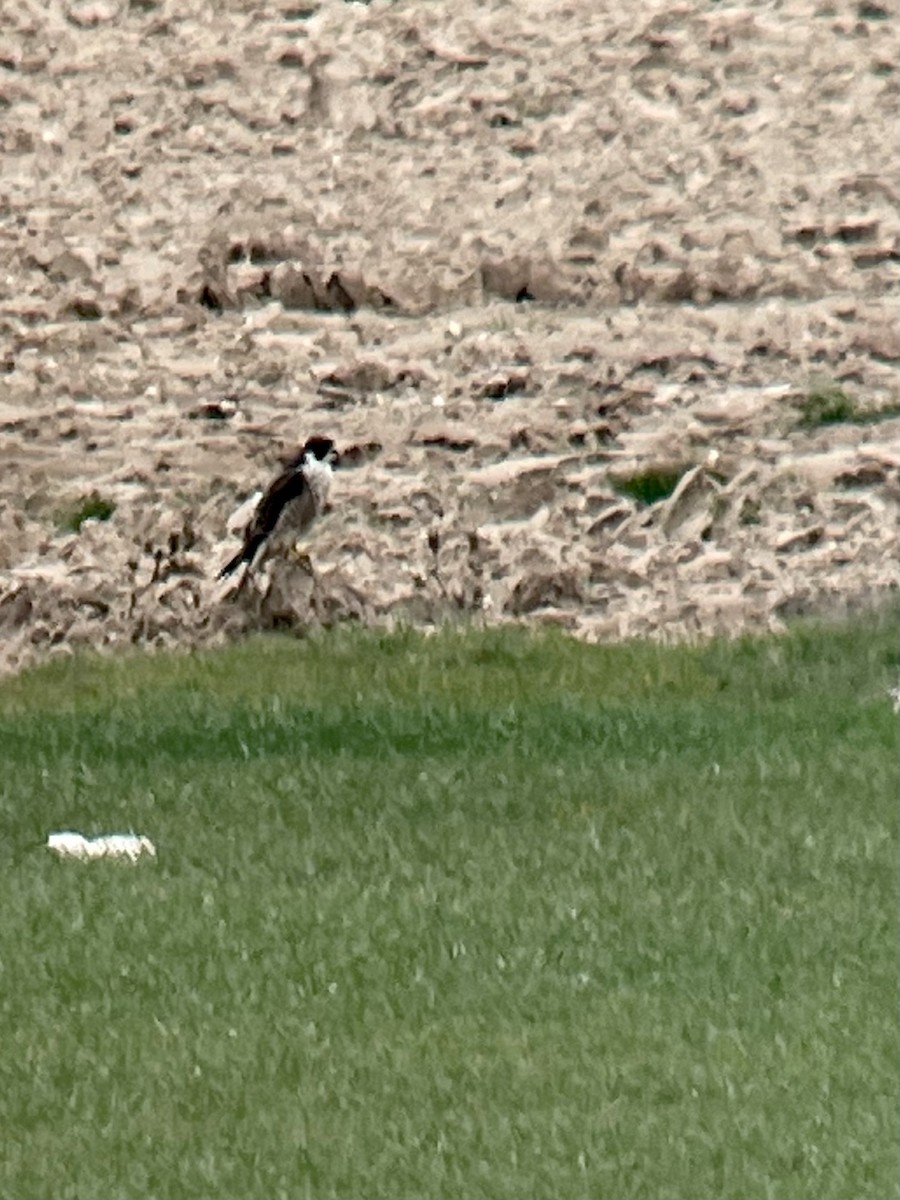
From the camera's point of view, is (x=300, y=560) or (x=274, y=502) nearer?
(x=300, y=560)

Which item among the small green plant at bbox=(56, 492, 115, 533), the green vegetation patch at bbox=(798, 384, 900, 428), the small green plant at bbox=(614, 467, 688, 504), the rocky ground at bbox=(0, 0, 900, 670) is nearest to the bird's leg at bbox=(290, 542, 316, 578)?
the rocky ground at bbox=(0, 0, 900, 670)

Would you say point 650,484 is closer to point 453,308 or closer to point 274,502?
point 453,308

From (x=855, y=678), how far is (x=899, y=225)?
787 cm

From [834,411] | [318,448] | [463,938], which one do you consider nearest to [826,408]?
[834,411]

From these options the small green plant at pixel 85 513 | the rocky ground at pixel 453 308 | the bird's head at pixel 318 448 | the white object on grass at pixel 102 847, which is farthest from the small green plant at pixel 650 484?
the white object on grass at pixel 102 847

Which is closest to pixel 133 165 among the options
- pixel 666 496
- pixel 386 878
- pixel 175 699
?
pixel 666 496

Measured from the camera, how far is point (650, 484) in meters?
20.6

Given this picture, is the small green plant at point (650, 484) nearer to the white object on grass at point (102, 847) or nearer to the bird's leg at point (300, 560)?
the bird's leg at point (300, 560)

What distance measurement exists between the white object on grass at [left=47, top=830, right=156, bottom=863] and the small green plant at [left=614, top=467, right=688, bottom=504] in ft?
29.0

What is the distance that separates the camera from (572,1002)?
956 cm

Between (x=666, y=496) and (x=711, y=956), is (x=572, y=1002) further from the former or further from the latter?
(x=666, y=496)

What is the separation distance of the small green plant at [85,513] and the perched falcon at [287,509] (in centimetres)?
160

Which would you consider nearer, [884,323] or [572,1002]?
[572,1002]

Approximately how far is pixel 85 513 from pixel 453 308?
3486mm
